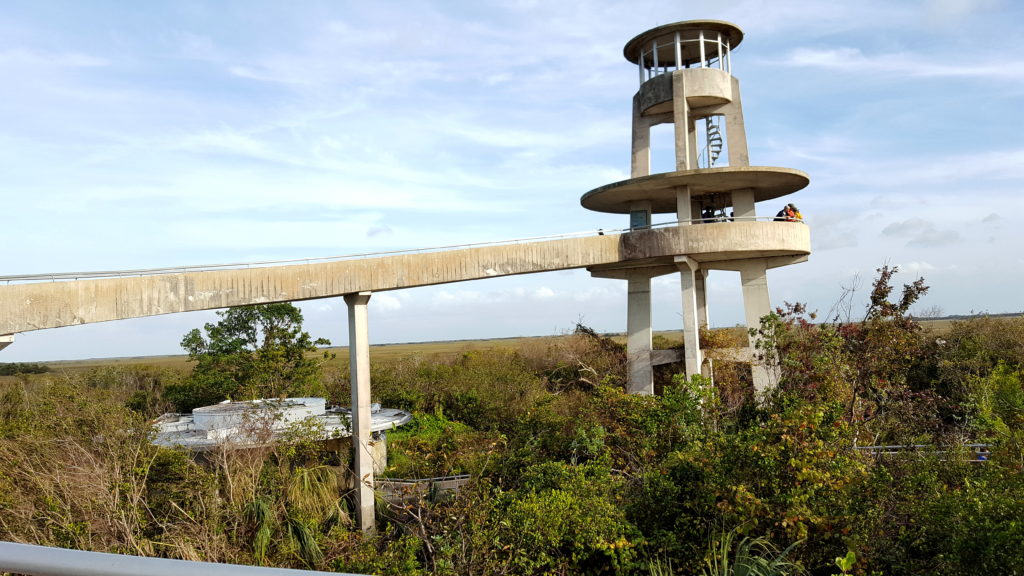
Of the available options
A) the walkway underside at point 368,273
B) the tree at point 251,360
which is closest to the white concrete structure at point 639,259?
the walkway underside at point 368,273

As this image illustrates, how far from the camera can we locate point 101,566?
1737 millimetres

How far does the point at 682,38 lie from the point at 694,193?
4921 millimetres

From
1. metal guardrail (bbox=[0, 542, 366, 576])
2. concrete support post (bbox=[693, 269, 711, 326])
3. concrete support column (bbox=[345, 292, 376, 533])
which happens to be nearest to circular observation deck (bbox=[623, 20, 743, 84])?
concrete support post (bbox=[693, 269, 711, 326])

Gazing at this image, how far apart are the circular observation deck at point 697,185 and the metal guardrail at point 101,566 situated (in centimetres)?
1940

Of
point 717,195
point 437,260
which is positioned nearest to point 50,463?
point 437,260

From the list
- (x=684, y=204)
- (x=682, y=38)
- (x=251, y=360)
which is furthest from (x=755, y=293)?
(x=251, y=360)

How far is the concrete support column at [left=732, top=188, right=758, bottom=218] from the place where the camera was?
70.4 ft

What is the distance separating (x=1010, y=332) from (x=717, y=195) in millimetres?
18924

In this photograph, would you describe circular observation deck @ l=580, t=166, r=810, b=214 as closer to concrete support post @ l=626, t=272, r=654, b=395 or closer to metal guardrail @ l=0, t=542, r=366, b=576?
concrete support post @ l=626, t=272, r=654, b=395

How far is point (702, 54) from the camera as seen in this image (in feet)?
70.7

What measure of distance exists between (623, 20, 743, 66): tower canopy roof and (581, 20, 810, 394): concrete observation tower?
0.10 ft

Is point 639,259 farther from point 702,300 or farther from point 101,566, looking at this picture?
point 101,566

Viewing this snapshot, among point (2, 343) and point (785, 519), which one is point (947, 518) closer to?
point (785, 519)

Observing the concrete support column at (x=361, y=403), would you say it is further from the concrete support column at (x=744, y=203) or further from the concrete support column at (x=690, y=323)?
the concrete support column at (x=744, y=203)
